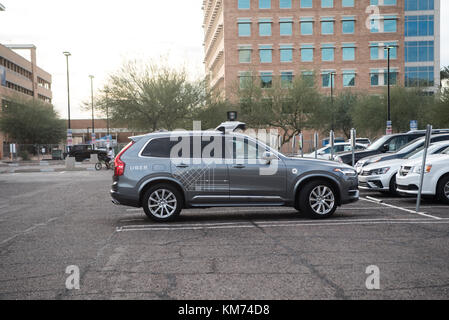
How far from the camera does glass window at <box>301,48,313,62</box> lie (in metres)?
75.6

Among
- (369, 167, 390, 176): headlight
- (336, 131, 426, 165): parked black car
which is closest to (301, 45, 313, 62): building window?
(336, 131, 426, 165): parked black car

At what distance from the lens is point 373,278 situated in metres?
5.84

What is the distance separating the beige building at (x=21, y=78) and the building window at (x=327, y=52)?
1591 inches

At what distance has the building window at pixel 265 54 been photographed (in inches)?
2965

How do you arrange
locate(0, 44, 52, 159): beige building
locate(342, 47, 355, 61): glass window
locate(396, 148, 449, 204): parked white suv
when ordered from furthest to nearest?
1. locate(342, 47, 355, 61): glass window
2. locate(0, 44, 52, 159): beige building
3. locate(396, 148, 449, 204): parked white suv

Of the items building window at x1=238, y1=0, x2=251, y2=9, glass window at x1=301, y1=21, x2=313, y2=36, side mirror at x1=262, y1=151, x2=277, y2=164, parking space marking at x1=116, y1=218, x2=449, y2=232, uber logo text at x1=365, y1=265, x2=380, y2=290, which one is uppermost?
building window at x1=238, y1=0, x2=251, y2=9

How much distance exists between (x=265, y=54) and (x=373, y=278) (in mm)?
71525

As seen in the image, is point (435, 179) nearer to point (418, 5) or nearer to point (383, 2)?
point (383, 2)

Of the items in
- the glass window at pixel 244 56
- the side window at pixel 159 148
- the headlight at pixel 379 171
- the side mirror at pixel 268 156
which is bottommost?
the headlight at pixel 379 171

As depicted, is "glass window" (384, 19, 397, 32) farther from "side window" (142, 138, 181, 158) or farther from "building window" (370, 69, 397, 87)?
"side window" (142, 138, 181, 158)

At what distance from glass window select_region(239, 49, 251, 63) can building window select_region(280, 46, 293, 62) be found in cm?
453

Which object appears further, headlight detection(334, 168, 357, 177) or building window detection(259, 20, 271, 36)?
building window detection(259, 20, 271, 36)

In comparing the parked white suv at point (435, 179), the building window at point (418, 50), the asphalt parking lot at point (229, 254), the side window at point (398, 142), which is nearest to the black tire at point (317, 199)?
the asphalt parking lot at point (229, 254)

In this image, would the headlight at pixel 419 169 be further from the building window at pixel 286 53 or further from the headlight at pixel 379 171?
the building window at pixel 286 53
